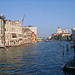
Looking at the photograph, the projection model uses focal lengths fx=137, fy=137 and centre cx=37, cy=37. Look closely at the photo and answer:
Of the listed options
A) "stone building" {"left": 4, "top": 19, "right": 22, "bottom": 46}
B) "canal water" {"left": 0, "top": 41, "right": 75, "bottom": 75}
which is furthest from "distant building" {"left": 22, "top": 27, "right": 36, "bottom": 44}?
"canal water" {"left": 0, "top": 41, "right": 75, "bottom": 75}

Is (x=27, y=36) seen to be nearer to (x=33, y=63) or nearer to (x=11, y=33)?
(x=11, y=33)

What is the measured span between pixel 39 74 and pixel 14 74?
3662 mm

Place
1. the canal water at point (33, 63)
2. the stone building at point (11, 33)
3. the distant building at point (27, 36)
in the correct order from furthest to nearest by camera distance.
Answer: the distant building at point (27, 36)
the stone building at point (11, 33)
the canal water at point (33, 63)

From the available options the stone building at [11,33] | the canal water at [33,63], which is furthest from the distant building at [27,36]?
the canal water at [33,63]

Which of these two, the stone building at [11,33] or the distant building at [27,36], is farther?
the distant building at [27,36]

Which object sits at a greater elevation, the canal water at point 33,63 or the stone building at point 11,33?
the stone building at point 11,33

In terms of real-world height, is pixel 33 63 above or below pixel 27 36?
below

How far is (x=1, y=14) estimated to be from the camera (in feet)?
223

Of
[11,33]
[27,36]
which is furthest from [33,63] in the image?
[27,36]

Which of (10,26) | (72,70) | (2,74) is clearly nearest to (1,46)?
(10,26)

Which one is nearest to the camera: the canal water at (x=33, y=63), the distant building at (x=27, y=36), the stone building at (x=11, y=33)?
the canal water at (x=33, y=63)

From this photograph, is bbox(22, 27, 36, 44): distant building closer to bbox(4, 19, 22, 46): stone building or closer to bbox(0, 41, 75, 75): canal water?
bbox(4, 19, 22, 46): stone building

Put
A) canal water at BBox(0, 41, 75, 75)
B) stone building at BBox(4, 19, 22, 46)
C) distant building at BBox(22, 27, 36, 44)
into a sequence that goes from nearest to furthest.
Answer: canal water at BBox(0, 41, 75, 75), stone building at BBox(4, 19, 22, 46), distant building at BBox(22, 27, 36, 44)

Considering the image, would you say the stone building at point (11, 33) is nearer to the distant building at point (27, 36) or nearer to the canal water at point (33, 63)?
the distant building at point (27, 36)
